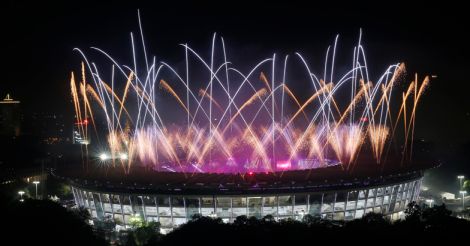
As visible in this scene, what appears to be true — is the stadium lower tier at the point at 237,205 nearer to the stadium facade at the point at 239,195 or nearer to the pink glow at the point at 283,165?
the stadium facade at the point at 239,195

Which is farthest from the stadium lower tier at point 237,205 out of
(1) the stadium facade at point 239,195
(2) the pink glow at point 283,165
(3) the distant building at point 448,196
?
(3) the distant building at point 448,196

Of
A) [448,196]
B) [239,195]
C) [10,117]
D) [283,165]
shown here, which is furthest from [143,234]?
[10,117]

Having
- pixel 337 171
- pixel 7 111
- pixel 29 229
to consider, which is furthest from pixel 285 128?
pixel 7 111

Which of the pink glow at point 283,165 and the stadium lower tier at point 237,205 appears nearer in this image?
the stadium lower tier at point 237,205

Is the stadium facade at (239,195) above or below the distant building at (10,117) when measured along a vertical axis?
below

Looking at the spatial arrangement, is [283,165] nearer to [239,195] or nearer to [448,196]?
[239,195]

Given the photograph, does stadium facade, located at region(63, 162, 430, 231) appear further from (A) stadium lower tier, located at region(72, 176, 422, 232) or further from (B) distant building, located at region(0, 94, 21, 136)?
(B) distant building, located at region(0, 94, 21, 136)

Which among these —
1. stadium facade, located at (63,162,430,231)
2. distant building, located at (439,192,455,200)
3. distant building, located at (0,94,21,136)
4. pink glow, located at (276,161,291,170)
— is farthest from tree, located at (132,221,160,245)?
distant building, located at (0,94,21,136)

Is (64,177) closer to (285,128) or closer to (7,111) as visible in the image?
(285,128)

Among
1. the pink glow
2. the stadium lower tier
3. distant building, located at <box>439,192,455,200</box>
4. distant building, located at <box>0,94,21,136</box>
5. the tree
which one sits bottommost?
distant building, located at <box>439,192,455,200</box>
